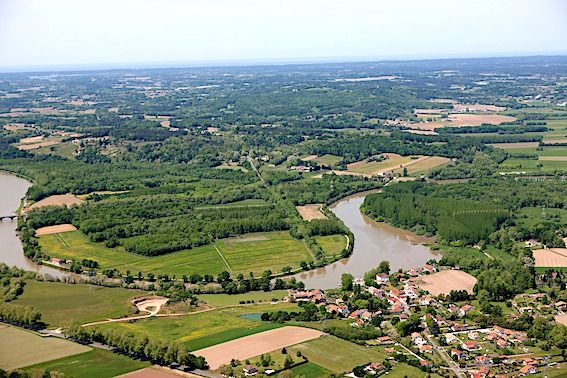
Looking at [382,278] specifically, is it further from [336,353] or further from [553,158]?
[553,158]

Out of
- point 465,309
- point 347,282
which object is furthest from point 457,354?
point 347,282

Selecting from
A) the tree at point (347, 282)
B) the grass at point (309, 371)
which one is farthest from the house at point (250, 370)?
the tree at point (347, 282)

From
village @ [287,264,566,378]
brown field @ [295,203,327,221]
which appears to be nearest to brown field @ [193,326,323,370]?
village @ [287,264,566,378]

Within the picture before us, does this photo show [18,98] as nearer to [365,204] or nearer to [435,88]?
[435,88]

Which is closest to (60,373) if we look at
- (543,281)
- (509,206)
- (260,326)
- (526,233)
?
(260,326)

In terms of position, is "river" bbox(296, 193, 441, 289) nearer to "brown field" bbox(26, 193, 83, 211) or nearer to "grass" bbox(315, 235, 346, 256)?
"grass" bbox(315, 235, 346, 256)

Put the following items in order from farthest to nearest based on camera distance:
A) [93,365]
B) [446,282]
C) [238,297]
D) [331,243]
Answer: [331,243], [446,282], [238,297], [93,365]
